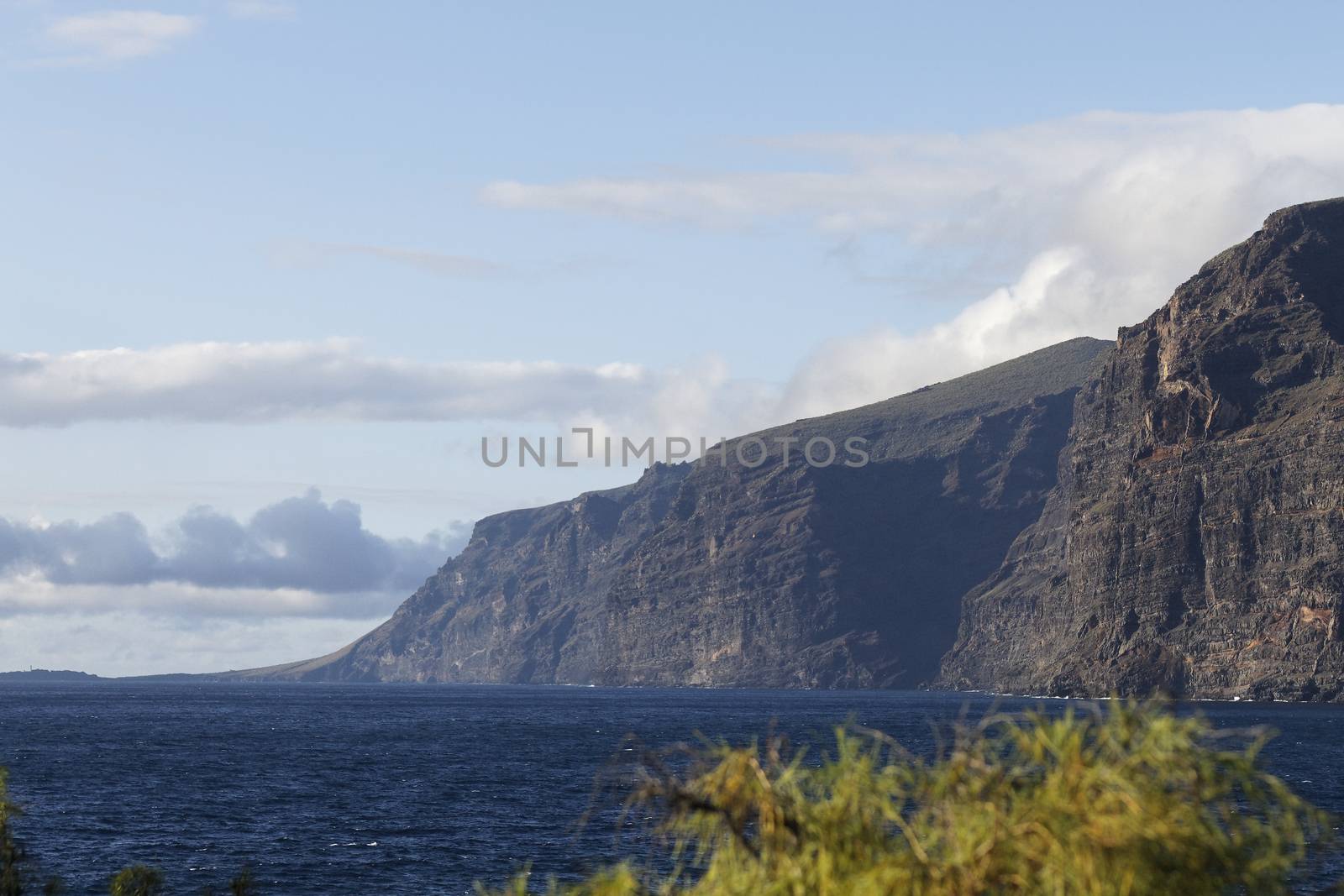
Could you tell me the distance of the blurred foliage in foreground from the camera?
1597 centimetres

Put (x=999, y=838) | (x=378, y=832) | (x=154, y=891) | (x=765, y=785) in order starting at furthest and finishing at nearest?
1. (x=378, y=832)
2. (x=154, y=891)
3. (x=765, y=785)
4. (x=999, y=838)

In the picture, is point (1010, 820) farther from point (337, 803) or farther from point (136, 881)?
point (337, 803)

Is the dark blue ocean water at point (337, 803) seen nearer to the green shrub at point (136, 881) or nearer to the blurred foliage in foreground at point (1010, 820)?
the green shrub at point (136, 881)

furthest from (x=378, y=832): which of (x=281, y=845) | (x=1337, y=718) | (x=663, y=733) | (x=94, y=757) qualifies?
(x=1337, y=718)

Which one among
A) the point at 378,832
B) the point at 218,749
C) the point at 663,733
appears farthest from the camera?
the point at 663,733

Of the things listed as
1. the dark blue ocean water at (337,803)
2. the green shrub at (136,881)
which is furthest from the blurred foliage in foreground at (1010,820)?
the dark blue ocean water at (337,803)

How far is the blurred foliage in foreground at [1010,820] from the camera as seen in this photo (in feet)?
52.4

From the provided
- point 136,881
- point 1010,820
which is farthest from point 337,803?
point 1010,820

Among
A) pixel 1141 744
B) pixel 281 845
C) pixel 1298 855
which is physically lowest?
pixel 281 845

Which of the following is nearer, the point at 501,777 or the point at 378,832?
the point at 378,832

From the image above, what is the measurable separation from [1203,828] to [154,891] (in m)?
24.5

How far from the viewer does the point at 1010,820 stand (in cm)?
1639

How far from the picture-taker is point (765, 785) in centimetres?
1791

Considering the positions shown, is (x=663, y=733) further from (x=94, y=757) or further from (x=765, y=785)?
(x=765, y=785)
